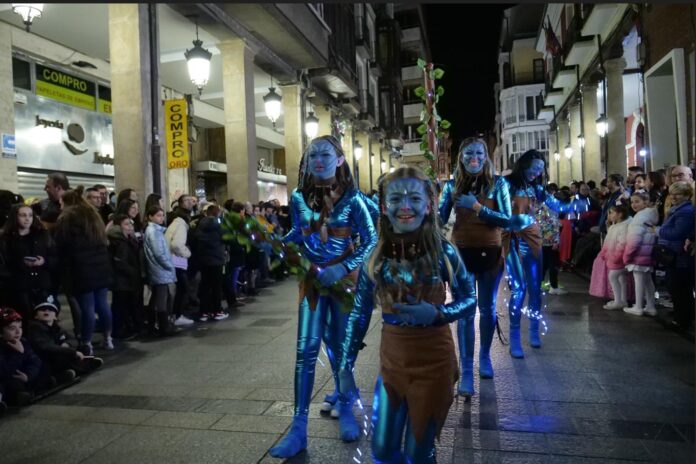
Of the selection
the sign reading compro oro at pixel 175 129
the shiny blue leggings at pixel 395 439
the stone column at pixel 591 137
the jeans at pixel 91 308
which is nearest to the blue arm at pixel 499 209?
the shiny blue leggings at pixel 395 439

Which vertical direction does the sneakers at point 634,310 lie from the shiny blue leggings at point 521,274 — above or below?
below

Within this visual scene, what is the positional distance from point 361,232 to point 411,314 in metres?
1.23

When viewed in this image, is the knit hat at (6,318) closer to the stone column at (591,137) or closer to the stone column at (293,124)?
the stone column at (293,124)

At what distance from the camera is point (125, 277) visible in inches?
287

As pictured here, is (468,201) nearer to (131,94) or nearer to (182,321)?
(182,321)

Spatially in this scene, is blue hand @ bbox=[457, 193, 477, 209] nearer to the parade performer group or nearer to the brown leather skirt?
the parade performer group

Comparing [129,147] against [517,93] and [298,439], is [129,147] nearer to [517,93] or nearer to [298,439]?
[298,439]

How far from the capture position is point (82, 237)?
6426 mm

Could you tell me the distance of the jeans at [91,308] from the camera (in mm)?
6348

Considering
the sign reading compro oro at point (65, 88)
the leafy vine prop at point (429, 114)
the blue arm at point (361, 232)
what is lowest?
the blue arm at point (361, 232)

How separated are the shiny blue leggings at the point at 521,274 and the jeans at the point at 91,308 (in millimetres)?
4909

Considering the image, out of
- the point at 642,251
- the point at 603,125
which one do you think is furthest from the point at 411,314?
the point at 603,125

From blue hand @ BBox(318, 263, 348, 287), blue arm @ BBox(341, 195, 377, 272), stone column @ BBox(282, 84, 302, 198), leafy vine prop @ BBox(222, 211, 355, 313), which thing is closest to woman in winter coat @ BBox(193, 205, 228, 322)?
blue arm @ BBox(341, 195, 377, 272)

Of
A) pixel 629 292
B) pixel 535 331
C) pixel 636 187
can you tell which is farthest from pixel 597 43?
pixel 535 331
